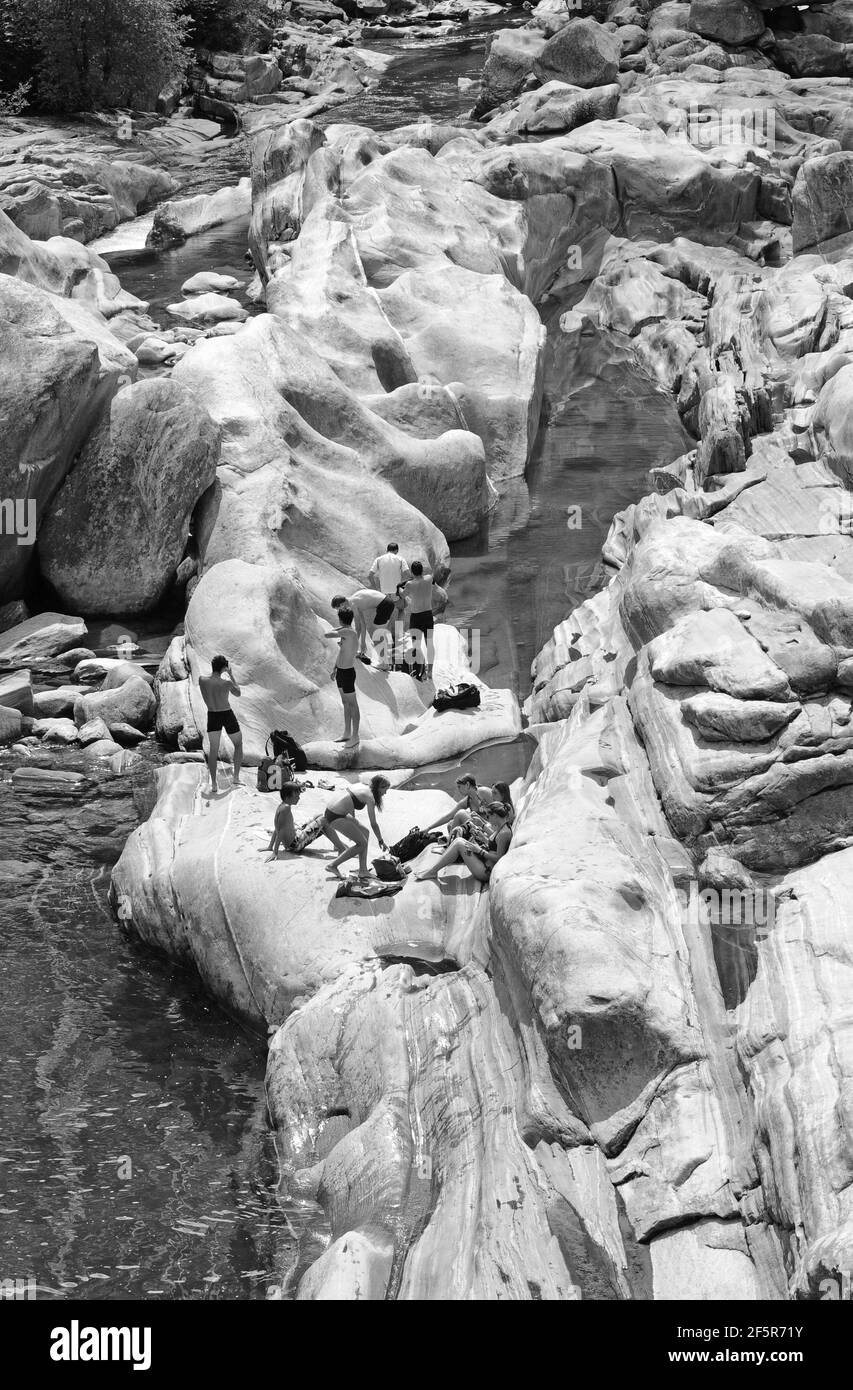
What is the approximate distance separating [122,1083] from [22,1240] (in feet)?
6.96

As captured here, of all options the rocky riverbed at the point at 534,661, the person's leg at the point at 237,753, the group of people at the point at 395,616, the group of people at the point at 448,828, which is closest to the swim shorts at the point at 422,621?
the group of people at the point at 395,616

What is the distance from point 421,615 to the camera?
19484mm

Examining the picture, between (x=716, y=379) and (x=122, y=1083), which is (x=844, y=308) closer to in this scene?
(x=716, y=379)

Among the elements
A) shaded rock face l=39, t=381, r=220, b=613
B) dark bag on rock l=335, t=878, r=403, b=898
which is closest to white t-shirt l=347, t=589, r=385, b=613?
shaded rock face l=39, t=381, r=220, b=613

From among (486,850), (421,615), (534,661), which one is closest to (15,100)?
(421,615)

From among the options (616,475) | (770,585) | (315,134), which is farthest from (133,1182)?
(315,134)

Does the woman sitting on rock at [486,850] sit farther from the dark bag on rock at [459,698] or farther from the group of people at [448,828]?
the dark bag on rock at [459,698]

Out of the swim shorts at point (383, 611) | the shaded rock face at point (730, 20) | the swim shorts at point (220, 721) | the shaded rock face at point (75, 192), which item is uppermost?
the shaded rock face at point (730, 20)

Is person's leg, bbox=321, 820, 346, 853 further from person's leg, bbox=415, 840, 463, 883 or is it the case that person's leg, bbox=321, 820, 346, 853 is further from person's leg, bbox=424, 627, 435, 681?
person's leg, bbox=424, 627, 435, 681

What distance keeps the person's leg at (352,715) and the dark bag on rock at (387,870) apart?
3.78m

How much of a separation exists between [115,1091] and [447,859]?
3712 mm

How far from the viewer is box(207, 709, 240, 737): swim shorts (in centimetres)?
1614

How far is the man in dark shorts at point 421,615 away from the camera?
19281 mm
